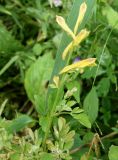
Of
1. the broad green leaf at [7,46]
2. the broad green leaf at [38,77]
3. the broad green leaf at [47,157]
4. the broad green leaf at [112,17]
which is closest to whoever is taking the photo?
the broad green leaf at [47,157]

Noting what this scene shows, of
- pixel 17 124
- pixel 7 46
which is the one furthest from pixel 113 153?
pixel 7 46

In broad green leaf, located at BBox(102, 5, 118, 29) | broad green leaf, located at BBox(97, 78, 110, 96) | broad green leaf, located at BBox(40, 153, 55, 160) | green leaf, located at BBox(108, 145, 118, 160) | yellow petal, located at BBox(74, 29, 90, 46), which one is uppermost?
yellow petal, located at BBox(74, 29, 90, 46)

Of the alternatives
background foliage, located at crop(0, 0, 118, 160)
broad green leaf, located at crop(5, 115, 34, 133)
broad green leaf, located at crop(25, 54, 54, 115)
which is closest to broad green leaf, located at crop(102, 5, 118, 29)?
background foliage, located at crop(0, 0, 118, 160)

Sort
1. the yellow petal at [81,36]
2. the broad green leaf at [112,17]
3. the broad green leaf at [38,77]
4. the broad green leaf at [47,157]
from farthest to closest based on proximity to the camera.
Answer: the broad green leaf at [38,77] → the broad green leaf at [112,17] → the broad green leaf at [47,157] → the yellow petal at [81,36]

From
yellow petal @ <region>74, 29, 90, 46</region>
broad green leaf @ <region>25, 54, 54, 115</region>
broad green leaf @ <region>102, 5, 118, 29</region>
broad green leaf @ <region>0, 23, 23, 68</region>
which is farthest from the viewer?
broad green leaf @ <region>0, 23, 23, 68</region>

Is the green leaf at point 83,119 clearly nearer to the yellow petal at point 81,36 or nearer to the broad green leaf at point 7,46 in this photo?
the yellow petal at point 81,36

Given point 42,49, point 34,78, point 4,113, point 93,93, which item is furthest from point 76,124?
point 42,49

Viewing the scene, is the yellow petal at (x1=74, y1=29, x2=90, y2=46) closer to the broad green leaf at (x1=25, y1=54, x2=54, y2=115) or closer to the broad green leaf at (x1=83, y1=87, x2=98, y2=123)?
the broad green leaf at (x1=83, y1=87, x2=98, y2=123)

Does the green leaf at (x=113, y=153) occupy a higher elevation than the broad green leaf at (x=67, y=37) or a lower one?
lower

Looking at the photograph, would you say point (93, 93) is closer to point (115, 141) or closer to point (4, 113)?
point (115, 141)

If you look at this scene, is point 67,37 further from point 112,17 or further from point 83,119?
point 112,17

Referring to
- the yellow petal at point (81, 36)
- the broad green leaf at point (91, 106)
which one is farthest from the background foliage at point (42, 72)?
the yellow petal at point (81, 36)
